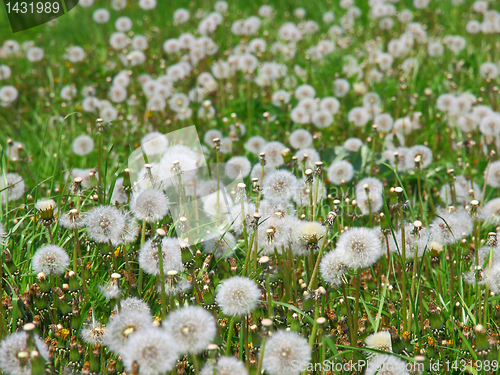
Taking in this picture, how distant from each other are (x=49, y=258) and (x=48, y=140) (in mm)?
2892

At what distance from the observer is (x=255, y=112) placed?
492 cm

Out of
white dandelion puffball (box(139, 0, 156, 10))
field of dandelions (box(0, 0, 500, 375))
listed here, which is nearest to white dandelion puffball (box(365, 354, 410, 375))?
field of dandelions (box(0, 0, 500, 375))

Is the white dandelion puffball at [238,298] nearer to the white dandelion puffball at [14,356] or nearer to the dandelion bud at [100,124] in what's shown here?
the white dandelion puffball at [14,356]

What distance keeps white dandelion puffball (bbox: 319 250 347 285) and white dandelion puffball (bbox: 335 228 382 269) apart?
3 cm

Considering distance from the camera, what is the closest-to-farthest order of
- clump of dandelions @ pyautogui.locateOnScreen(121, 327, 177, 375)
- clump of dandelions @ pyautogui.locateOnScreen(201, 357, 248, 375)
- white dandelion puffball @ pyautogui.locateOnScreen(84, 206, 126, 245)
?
clump of dandelions @ pyautogui.locateOnScreen(121, 327, 177, 375), clump of dandelions @ pyautogui.locateOnScreen(201, 357, 248, 375), white dandelion puffball @ pyautogui.locateOnScreen(84, 206, 126, 245)

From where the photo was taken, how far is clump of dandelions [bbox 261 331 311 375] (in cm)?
156

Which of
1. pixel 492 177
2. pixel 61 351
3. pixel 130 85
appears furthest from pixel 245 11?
pixel 61 351

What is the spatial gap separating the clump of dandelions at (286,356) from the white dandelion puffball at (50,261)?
3.56 ft

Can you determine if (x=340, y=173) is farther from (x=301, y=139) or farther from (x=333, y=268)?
(x=333, y=268)

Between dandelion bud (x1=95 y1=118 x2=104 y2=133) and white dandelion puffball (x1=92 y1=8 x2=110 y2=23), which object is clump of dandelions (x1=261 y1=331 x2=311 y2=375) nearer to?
dandelion bud (x1=95 y1=118 x2=104 y2=133)

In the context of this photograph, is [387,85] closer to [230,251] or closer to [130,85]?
[130,85]

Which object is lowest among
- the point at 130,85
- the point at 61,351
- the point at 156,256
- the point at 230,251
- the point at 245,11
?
the point at 61,351

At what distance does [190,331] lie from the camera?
5.01 feet

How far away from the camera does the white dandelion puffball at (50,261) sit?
2172 millimetres
